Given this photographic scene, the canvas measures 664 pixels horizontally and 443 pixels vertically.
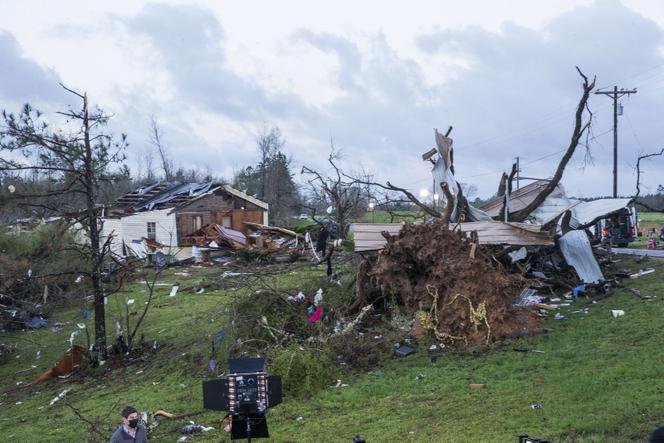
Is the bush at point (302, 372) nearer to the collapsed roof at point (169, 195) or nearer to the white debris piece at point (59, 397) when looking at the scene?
the white debris piece at point (59, 397)

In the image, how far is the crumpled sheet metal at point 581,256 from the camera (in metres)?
12.2

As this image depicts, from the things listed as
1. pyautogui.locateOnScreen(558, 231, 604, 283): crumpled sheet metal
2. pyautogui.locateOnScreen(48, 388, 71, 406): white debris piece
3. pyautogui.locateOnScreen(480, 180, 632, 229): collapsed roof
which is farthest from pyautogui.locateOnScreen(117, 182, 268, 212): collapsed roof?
pyautogui.locateOnScreen(558, 231, 604, 283): crumpled sheet metal

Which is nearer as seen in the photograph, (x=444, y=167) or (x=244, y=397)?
(x=244, y=397)

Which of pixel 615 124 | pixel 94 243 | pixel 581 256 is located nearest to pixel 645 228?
pixel 615 124

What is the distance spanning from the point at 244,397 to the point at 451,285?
19.3 feet

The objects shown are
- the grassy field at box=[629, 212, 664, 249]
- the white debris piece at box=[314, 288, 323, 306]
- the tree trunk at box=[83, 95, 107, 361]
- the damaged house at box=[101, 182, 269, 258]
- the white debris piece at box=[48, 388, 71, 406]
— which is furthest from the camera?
the damaged house at box=[101, 182, 269, 258]

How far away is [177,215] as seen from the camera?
99.6 ft

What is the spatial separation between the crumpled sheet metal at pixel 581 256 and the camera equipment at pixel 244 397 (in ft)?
31.6

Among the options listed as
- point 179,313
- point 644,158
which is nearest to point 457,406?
point 179,313

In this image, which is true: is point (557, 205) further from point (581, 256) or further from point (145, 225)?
point (145, 225)

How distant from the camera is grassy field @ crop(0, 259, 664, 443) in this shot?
226 inches

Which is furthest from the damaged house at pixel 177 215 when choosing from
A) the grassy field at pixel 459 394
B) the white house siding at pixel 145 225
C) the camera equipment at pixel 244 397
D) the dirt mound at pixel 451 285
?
the camera equipment at pixel 244 397

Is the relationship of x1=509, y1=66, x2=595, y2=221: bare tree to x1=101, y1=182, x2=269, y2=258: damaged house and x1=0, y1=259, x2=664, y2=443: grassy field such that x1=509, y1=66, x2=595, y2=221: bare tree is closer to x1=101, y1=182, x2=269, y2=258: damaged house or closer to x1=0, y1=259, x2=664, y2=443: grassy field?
x1=0, y1=259, x2=664, y2=443: grassy field

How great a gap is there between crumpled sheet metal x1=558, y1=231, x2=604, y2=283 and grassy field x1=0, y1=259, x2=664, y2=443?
3.33 feet
